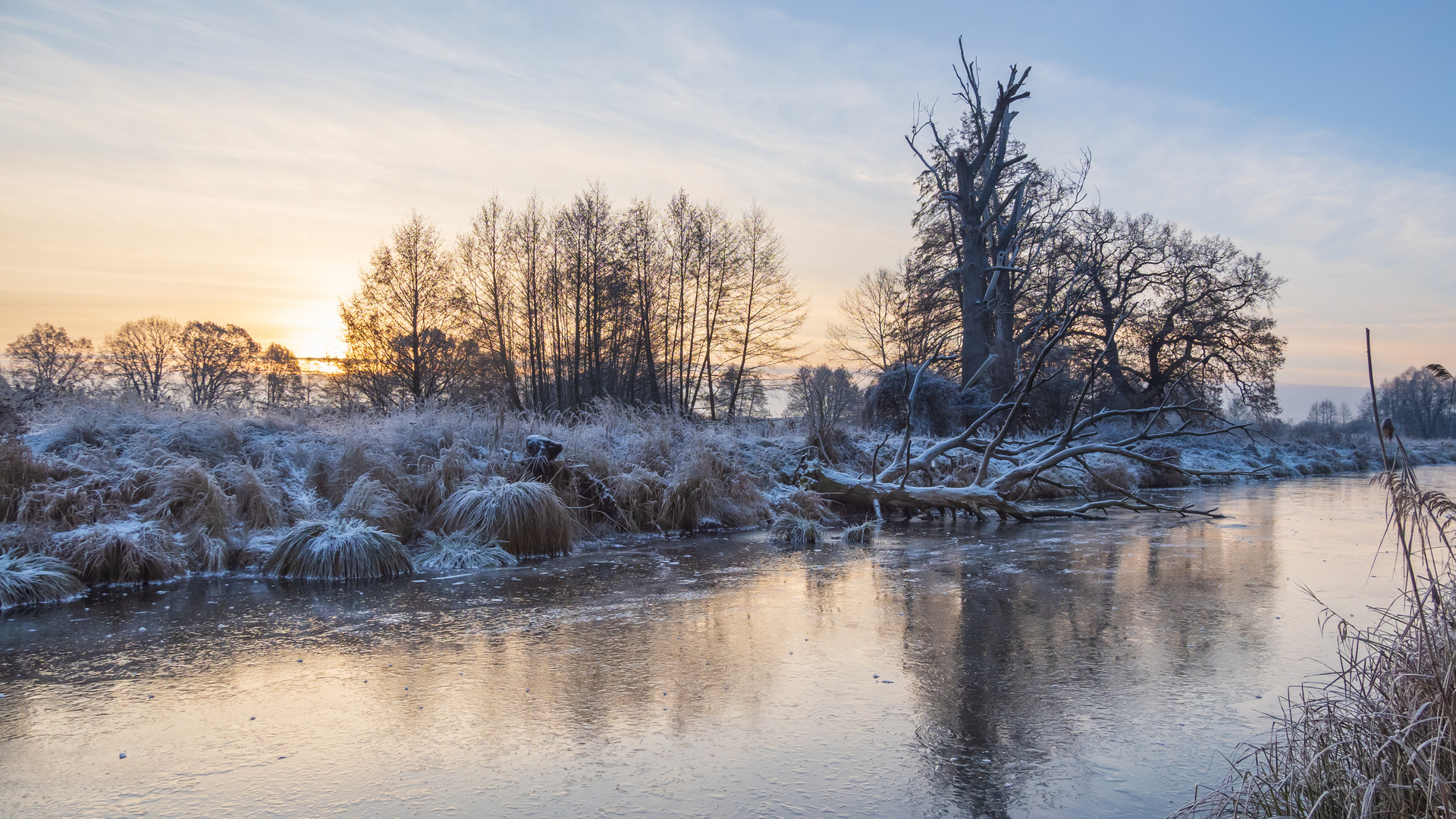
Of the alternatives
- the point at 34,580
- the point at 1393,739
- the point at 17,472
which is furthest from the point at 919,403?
the point at 1393,739

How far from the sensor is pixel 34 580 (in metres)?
7.11

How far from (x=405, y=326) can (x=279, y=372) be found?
488cm

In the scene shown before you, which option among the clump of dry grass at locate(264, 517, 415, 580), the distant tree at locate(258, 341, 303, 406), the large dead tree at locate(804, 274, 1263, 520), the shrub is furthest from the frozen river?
the distant tree at locate(258, 341, 303, 406)

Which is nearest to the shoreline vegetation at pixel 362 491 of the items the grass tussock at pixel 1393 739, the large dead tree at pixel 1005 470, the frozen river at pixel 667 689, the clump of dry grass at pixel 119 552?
the clump of dry grass at pixel 119 552

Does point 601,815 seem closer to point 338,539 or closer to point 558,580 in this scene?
point 558,580

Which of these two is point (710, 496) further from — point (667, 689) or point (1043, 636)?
point (667, 689)

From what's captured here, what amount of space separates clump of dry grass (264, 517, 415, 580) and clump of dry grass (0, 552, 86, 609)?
163cm

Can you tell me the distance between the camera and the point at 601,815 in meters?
3.02

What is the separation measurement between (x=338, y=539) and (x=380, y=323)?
887 inches

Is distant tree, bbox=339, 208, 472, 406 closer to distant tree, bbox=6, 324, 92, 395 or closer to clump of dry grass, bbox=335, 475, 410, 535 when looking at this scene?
distant tree, bbox=6, 324, 92, 395

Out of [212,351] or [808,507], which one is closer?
[808,507]

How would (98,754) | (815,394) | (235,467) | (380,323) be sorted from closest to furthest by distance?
(98,754) < (235,467) < (815,394) < (380,323)

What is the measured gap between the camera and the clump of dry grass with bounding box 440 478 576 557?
32.0 feet

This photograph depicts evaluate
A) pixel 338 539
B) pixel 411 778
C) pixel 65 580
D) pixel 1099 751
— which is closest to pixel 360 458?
pixel 338 539
